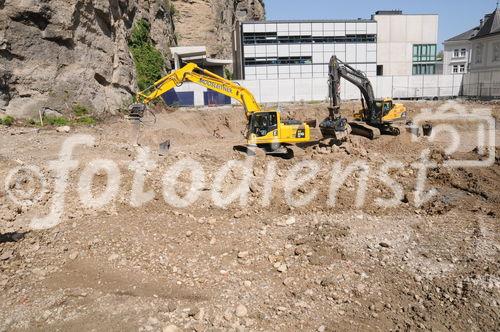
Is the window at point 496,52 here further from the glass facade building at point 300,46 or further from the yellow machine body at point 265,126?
the yellow machine body at point 265,126

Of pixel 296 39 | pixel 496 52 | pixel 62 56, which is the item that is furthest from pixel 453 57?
pixel 62 56

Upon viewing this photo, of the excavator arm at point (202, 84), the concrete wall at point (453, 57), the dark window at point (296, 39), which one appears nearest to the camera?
the excavator arm at point (202, 84)

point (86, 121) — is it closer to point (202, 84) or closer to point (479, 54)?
point (202, 84)

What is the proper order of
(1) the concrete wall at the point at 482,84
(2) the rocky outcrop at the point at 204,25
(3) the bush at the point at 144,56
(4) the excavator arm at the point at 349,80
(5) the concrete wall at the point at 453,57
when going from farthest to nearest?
(5) the concrete wall at the point at 453,57
(2) the rocky outcrop at the point at 204,25
(1) the concrete wall at the point at 482,84
(3) the bush at the point at 144,56
(4) the excavator arm at the point at 349,80

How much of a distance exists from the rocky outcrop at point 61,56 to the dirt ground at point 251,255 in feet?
15.7

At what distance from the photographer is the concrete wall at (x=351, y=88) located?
36031mm

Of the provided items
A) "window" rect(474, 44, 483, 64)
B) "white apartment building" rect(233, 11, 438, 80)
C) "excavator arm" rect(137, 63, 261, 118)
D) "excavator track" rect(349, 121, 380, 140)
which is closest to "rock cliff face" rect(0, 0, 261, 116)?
"excavator arm" rect(137, 63, 261, 118)

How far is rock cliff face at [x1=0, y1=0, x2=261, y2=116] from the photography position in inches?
643

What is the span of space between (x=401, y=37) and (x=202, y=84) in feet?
129

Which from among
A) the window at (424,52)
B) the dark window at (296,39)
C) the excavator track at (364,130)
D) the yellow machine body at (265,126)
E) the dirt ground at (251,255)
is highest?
the dark window at (296,39)

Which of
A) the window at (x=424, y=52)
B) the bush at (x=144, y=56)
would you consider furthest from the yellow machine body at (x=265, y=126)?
the window at (x=424, y=52)

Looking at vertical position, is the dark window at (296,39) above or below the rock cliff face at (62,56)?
above

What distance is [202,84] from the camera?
52.6 feet

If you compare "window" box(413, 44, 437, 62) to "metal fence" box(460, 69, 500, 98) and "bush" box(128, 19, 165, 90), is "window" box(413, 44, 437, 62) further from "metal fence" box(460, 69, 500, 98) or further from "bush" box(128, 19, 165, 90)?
"bush" box(128, 19, 165, 90)
